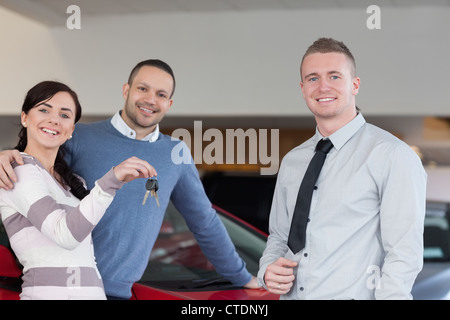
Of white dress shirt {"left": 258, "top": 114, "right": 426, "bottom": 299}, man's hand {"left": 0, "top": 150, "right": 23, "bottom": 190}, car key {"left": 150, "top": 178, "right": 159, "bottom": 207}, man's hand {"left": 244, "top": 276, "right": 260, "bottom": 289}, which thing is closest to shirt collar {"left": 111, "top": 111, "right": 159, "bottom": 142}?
car key {"left": 150, "top": 178, "right": 159, "bottom": 207}

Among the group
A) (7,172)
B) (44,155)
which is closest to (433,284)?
(44,155)

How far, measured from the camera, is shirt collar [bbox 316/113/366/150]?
65.8 inches

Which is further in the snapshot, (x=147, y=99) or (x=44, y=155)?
(x=147, y=99)

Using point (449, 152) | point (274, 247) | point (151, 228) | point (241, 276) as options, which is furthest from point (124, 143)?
point (449, 152)

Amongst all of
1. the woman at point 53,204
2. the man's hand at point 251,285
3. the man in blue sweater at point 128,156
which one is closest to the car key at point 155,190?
the man in blue sweater at point 128,156

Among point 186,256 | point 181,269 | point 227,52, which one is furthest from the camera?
point 227,52

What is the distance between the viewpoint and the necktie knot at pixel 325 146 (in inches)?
66.6

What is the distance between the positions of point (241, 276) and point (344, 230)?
0.90 metres

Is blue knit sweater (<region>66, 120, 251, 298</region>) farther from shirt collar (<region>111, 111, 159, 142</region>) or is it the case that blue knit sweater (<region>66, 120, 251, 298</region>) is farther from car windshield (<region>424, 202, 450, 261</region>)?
car windshield (<region>424, 202, 450, 261</region>)

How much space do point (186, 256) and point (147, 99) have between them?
0.96 meters

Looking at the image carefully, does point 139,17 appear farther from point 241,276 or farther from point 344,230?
point 344,230

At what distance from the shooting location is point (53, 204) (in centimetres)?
155

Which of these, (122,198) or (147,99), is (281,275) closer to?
(122,198)
